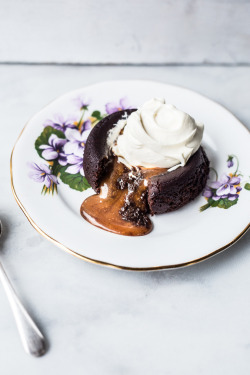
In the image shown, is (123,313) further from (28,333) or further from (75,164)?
(75,164)

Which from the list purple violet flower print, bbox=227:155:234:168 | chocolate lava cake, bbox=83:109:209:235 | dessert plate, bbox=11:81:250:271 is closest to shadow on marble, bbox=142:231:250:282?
dessert plate, bbox=11:81:250:271

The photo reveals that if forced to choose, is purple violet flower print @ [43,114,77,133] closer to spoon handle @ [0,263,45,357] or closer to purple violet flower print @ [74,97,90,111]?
purple violet flower print @ [74,97,90,111]

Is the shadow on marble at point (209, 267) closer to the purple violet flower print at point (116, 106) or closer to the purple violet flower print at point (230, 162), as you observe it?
the purple violet flower print at point (230, 162)

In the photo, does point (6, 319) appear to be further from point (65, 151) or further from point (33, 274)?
point (65, 151)

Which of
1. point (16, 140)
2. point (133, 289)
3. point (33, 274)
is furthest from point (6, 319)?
point (16, 140)

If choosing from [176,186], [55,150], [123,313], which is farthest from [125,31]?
[123,313]

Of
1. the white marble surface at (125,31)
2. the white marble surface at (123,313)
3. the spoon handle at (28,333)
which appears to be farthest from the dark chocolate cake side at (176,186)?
the white marble surface at (125,31)

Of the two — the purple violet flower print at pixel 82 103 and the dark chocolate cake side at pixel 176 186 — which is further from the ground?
the purple violet flower print at pixel 82 103
